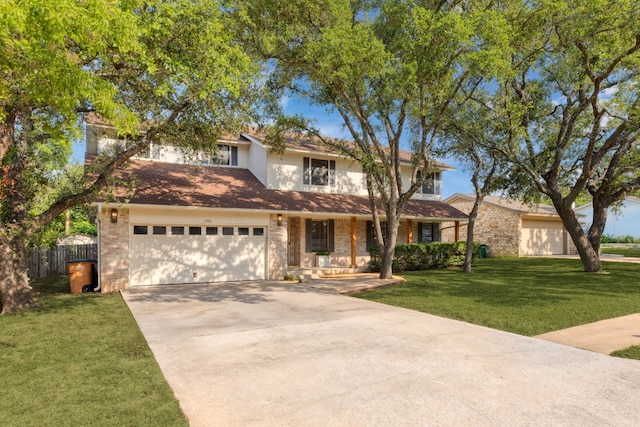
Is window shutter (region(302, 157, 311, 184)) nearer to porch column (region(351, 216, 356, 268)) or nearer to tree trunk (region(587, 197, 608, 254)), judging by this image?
porch column (region(351, 216, 356, 268))

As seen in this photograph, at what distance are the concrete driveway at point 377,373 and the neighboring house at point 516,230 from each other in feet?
73.6

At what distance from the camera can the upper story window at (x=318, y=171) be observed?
1838cm

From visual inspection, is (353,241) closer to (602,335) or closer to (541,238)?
(602,335)

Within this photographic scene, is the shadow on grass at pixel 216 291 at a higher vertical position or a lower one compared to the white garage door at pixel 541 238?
lower

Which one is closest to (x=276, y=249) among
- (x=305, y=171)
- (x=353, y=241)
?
(x=353, y=241)

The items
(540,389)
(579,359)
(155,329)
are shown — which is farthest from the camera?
(155,329)

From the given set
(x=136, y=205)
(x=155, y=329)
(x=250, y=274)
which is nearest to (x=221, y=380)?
(x=155, y=329)

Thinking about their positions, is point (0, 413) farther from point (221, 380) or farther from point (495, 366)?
point (495, 366)

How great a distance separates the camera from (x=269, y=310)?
9.11m

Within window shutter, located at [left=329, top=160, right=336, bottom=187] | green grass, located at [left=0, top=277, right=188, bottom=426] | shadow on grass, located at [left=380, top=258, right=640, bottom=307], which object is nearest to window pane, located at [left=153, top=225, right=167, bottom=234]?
green grass, located at [left=0, top=277, right=188, bottom=426]

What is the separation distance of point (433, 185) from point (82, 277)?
1750 centimetres

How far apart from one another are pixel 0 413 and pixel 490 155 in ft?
58.6

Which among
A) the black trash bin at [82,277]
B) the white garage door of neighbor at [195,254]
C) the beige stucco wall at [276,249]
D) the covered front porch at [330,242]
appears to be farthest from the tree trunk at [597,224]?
the black trash bin at [82,277]

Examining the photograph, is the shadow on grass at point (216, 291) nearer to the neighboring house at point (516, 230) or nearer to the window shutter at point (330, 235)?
the window shutter at point (330, 235)
